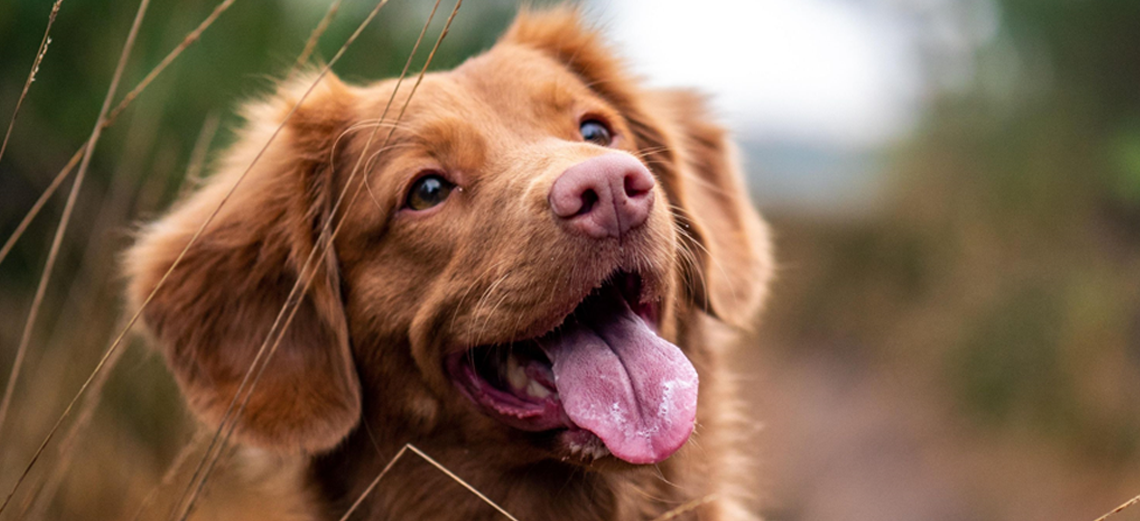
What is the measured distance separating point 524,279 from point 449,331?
31 cm

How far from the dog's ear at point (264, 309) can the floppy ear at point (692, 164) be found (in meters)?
0.93

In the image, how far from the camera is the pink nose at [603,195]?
2051 mm

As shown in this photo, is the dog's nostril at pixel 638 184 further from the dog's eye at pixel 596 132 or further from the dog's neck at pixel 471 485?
the dog's neck at pixel 471 485

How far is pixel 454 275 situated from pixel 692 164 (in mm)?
1281

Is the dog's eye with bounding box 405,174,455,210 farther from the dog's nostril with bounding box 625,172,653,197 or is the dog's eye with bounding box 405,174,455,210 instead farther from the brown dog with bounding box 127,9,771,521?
the dog's nostril with bounding box 625,172,653,197

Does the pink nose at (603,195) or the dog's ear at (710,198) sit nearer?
the pink nose at (603,195)

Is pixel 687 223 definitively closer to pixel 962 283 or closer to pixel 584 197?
pixel 584 197

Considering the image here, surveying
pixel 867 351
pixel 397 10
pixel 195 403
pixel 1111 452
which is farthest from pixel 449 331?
pixel 867 351

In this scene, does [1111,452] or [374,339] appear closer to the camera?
[374,339]

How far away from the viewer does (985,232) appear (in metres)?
6.98

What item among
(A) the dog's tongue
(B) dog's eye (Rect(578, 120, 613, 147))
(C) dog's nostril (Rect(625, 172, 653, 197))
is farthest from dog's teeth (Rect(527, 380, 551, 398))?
→ (B) dog's eye (Rect(578, 120, 613, 147))

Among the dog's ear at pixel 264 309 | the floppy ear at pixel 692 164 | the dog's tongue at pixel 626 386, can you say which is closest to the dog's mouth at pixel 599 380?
the dog's tongue at pixel 626 386

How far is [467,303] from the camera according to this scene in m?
2.36

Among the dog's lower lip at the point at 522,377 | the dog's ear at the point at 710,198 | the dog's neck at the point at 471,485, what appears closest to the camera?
the dog's lower lip at the point at 522,377
